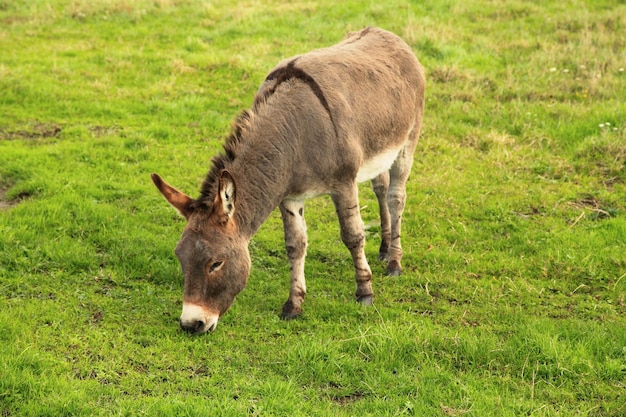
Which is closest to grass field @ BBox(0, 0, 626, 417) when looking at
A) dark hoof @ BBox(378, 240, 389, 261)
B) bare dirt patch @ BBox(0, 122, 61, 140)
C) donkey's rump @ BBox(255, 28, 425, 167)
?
bare dirt patch @ BBox(0, 122, 61, 140)

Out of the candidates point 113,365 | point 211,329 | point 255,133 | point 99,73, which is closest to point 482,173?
point 255,133

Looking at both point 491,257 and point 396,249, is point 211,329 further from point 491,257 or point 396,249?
point 491,257

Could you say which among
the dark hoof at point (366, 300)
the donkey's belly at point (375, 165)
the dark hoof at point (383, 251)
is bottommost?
the dark hoof at point (383, 251)

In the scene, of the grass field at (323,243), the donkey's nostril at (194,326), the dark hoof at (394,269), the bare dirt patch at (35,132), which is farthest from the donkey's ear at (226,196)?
the bare dirt patch at (35,132)

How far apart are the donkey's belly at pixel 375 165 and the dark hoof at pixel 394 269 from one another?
42.5 inches

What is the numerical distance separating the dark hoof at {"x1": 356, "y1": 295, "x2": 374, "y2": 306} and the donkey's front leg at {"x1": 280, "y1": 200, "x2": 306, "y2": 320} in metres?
0.53

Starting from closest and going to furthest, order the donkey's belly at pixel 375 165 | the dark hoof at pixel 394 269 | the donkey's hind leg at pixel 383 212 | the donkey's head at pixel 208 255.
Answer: the donkey's head at pixel 208 255 → the donkey's belly at pixel 375 165 → the dark hoof at pixel 394 269 → the donkey's hind leg at pixel 383 212

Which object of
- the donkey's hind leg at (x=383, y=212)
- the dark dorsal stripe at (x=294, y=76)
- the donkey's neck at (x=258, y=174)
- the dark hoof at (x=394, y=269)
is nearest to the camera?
the donkey's neck at (x=258, y=174)

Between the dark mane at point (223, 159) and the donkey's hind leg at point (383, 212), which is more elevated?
the dark mane at point (223, 159)

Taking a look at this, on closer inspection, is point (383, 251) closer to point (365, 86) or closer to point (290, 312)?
point (290, 312)

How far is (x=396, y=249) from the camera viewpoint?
7133 millimetres

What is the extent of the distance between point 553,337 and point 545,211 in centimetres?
289

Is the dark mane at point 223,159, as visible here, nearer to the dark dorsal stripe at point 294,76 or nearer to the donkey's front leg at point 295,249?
the dark dorsal stripe at point 294,76

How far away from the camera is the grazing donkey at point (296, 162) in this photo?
5.12m
